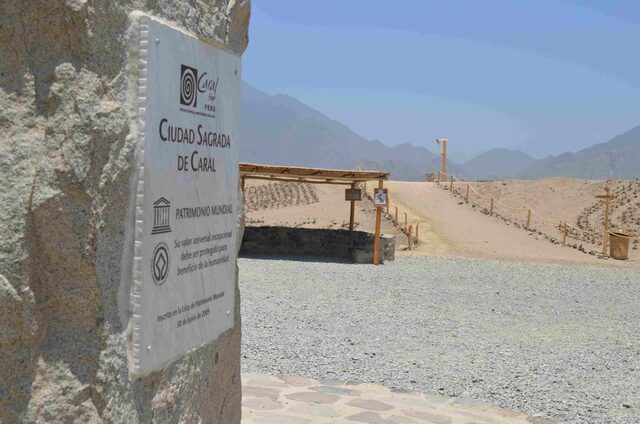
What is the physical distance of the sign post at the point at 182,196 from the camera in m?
2.72

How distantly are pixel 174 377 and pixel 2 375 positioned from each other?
961 mm

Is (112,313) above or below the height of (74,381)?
above

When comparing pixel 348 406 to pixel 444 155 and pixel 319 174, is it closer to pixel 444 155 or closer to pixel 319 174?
pixel 319 174

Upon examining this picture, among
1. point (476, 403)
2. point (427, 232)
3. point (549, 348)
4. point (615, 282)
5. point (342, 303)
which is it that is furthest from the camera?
point (427, 232)

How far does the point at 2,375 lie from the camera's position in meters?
2.18

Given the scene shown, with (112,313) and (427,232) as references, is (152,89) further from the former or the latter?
(427,232)

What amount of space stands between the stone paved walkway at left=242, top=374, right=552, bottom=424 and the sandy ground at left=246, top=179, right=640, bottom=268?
1580 cm

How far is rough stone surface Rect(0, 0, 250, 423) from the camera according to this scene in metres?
2.22

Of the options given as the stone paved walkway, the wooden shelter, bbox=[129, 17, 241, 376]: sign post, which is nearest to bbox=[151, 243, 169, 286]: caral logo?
bbox=[129, 17, 241, 376]: sign post

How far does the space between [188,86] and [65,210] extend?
0.90 meters

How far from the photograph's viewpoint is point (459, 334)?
9594 millimetres

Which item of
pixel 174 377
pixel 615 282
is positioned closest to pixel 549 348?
pixel 174 377

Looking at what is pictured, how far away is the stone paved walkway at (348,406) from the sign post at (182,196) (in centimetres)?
205

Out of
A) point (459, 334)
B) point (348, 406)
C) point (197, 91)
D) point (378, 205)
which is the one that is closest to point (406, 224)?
point (378, 205)
